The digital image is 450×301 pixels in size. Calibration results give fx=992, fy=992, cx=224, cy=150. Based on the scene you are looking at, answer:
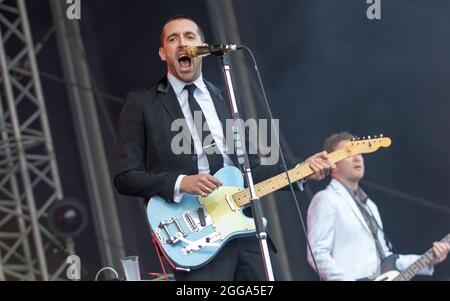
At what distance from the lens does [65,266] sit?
549 cm

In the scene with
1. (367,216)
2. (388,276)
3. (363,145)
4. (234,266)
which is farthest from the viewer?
(367,216)

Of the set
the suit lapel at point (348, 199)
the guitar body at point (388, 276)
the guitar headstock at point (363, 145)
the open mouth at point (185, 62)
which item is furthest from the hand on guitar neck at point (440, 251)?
the open mouth at point (185, 62)

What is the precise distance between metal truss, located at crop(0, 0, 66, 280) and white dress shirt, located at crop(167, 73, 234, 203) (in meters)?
1.59

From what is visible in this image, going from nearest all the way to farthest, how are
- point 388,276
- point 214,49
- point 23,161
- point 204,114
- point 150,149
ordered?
point 214,49 → point 150,149 → point 204,114 → point 388,276 → point 23,161

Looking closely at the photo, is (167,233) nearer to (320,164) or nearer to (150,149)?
(150,149)

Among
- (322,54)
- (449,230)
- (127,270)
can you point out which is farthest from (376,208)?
(127,270)

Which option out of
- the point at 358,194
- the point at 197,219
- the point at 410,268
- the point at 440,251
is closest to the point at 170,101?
the point at 197,219

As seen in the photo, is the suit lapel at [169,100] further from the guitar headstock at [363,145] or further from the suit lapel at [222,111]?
the guitar headstock at [363,145]

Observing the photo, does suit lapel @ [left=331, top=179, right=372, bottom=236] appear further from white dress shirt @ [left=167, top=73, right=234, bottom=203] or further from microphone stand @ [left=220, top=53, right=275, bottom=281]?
microphone stand @ [left=220, top=53, right=275, bottom=281]

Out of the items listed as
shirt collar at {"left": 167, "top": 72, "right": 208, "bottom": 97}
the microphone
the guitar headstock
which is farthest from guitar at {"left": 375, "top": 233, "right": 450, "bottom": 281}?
the microphone

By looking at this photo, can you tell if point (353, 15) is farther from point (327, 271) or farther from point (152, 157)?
point (152, 157)

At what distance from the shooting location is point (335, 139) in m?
5.09

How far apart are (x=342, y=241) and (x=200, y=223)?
114 cm

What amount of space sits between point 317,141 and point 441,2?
1015mm
